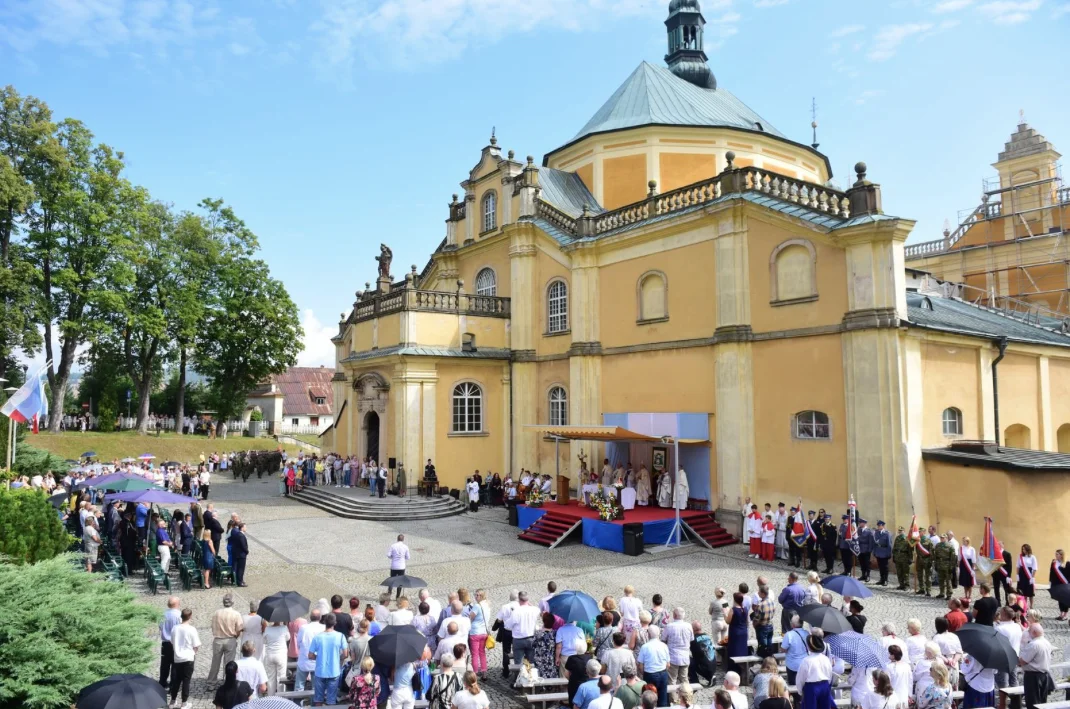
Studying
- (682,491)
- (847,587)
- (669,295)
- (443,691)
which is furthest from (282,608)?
(669,295)

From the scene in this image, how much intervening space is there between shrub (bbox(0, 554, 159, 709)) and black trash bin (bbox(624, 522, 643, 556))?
1179cm

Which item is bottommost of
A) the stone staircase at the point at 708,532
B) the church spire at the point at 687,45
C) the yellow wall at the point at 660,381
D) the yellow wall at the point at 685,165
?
the stone staircase at the point at 708,532

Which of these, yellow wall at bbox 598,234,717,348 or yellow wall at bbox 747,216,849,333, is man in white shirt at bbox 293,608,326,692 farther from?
yellow wall at bbox 598,234,717,348

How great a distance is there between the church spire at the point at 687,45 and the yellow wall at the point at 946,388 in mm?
→ 20488

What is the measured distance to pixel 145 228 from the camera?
37500mm

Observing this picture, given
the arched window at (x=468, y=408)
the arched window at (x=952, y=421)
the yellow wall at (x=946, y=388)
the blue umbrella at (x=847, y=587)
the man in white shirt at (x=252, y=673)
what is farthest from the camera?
the arched window at (x=468, y=408)

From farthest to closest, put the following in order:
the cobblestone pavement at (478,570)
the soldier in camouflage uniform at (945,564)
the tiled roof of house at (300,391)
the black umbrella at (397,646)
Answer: the tiled roof of house at (300,391), the soldier in camouflage uniform at (945,564), the cobblestone pavement at (478,570), the black umbrella at (397,646)

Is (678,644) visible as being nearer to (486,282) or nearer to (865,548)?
(865,548)

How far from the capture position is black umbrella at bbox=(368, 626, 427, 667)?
752 centimetres

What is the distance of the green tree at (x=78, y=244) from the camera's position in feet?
110

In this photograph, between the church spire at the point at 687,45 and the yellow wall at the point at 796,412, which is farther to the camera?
the church spire at the point at 687,45

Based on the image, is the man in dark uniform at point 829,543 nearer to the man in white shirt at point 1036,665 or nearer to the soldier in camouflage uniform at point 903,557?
the soldier in camouflage uniform at point 903,557

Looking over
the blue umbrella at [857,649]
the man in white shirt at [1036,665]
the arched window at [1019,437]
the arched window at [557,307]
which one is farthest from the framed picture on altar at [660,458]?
the man in white shirt at [1036,665]

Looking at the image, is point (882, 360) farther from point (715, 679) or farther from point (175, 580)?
point (175, 580)
